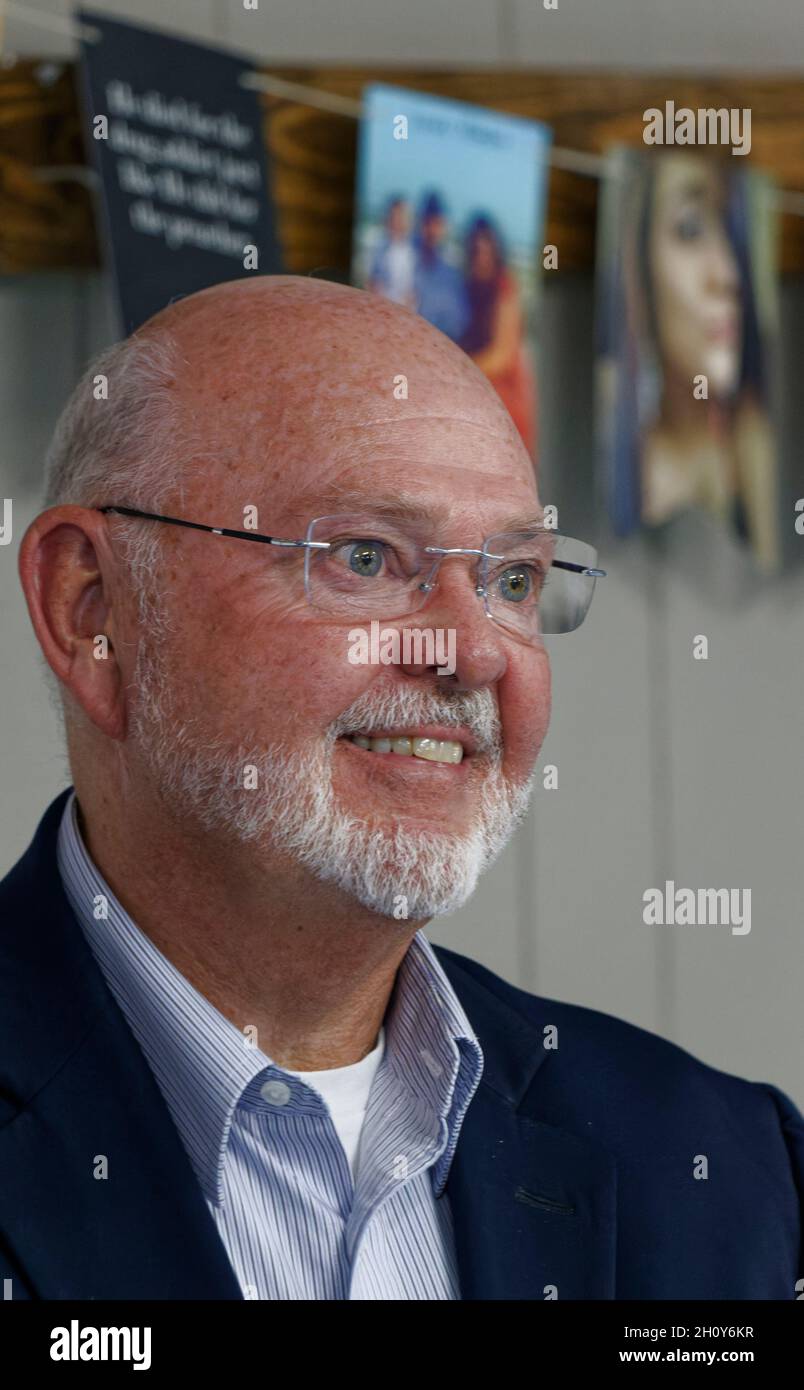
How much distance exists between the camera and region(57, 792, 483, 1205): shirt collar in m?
0.99

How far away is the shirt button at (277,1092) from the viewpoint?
3.30 ft

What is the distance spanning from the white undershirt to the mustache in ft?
0.72

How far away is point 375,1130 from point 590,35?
1.90 meters

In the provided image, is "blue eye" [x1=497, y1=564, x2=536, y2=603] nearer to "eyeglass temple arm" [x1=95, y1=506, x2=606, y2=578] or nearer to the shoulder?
"eyeglass temple arm" [x1=95, y1=506, x2=606, y2=578]

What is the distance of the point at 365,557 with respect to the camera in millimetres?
1042

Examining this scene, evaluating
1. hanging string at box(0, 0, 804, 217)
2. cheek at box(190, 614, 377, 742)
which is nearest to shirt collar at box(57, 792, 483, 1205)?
cheek at box(190, 614, 377, 742)

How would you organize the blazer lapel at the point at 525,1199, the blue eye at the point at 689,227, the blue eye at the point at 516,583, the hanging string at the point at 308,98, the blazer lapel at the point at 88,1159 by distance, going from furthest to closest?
the blue eye at the point at 689,227, the hanging string at the point at 308,98, the blue eye at the point at 516,583, the blazer lapel at the point at 525,1199, the blazer lapel at the point at 88,1159

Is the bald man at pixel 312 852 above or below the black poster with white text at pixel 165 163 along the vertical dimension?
below

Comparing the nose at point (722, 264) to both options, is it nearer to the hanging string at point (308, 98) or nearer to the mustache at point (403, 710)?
the hanging string at point (308, 98)

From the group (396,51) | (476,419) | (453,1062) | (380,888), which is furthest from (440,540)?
(396,51)

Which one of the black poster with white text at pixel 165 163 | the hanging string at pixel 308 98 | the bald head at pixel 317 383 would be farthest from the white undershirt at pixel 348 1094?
the hanging string at pixel 308 98

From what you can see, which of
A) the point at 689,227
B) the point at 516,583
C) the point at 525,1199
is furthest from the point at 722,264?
the point at 525,1199

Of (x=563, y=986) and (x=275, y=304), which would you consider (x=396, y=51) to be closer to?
(x=563, y=986)

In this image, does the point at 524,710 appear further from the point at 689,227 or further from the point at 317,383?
the point at 689,227
